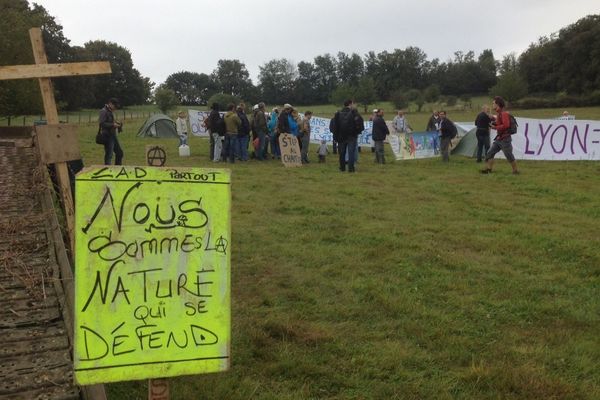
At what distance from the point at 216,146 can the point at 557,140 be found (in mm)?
10046

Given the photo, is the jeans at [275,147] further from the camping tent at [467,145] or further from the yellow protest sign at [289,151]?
the camping tent at [467,145]

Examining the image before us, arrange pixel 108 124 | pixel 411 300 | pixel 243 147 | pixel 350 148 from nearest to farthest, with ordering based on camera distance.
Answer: pixel 411 300 → pixel 108 124 → pixel 350 148 → pixel 243 147

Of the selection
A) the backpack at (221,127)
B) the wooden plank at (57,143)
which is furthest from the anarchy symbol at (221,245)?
the backpack at (221,127)

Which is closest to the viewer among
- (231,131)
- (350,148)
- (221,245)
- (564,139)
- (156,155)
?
(221,245)

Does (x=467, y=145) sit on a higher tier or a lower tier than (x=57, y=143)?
lower

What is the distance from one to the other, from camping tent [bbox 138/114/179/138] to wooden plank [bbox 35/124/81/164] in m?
23.0

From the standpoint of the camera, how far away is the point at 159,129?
27.9 metres

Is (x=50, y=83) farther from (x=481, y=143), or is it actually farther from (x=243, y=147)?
(x=481, y=143)

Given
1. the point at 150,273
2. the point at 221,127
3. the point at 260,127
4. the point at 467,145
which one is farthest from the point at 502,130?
the point at 150,273

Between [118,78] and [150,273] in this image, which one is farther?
[118,78]

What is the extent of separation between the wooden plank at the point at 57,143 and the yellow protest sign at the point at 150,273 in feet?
9.87

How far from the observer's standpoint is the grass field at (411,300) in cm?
356

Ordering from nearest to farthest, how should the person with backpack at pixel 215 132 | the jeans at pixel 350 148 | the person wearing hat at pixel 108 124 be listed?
1. the person wearing hat at pixel 108 124
2. the jeans at pixel 350 148
3. the person with backpack at pixel 215 132

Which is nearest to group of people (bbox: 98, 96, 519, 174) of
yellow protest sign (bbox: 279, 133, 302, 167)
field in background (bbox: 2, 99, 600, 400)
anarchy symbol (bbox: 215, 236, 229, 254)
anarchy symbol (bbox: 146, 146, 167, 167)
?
yellow protest sign (bbox: 279, 133, 302, 167)
